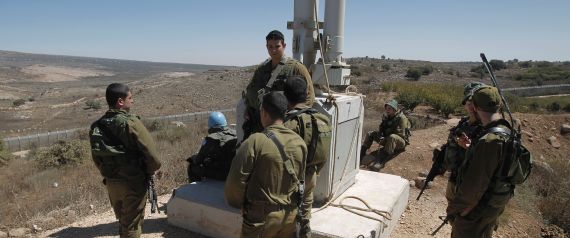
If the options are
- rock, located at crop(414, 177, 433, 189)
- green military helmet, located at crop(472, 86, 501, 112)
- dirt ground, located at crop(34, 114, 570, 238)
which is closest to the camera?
green military helmet, located at crop(472, 86, 501, 112)

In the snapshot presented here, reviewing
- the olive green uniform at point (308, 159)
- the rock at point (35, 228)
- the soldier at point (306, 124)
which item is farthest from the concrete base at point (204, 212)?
the rock at point (35, 228)

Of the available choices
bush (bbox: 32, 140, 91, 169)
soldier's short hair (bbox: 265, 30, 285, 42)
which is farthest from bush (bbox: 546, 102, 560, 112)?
bush (bbox: 32, 140, 91, 169)

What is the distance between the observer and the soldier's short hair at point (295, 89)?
3.19 meters

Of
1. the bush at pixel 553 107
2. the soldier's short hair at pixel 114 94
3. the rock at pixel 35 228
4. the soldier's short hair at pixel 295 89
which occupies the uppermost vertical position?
the soldier's short hair at pixel 295 89

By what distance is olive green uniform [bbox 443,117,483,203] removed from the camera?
3564mm

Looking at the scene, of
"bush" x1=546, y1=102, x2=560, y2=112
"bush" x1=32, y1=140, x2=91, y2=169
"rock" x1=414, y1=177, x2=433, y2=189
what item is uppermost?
"bush" x1=546, y1=102, x2=560, y2=112

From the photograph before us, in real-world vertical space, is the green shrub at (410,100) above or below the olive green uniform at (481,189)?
below

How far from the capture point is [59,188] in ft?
28.2

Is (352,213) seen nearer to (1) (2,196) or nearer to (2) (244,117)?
(2) (244,117)

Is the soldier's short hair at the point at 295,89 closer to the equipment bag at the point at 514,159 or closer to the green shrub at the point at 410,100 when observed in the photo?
the equipment bag at the point at 514,159

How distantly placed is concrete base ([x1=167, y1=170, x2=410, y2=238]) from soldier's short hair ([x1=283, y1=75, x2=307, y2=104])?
1.66 m

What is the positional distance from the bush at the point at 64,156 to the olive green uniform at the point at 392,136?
26.9 feet

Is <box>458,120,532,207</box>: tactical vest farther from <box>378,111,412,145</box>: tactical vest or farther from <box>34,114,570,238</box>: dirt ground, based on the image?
<box>378,111,412,145</box>: tactical vest

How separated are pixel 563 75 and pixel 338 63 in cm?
4303
